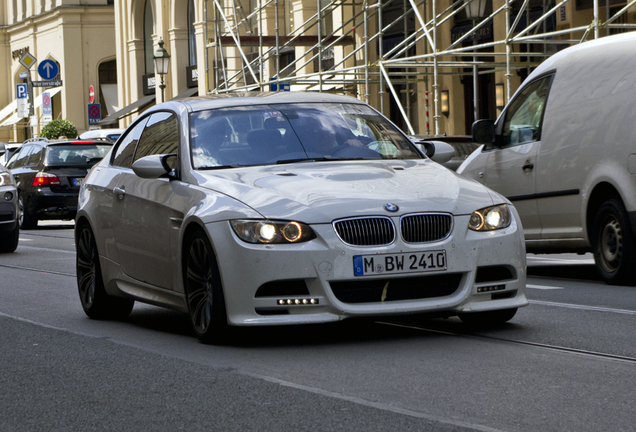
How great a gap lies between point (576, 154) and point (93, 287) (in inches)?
162

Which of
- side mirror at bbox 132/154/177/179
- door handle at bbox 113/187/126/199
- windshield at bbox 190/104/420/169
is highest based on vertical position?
windshield at bbox 190/104/420/169

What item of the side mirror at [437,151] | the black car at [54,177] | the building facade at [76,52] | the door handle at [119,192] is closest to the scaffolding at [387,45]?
the black car at [54,177]

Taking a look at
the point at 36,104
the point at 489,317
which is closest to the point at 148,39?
the point at 36,104

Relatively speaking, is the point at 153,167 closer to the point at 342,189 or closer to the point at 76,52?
the point at 342,189

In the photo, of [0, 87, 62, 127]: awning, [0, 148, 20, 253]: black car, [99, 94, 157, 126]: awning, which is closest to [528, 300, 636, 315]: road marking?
[0, 148, 20, 253]: black car

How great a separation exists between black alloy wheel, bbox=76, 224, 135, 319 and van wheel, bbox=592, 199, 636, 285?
12.6 ft

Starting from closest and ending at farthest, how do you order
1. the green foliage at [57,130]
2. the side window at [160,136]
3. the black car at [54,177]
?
the side window at [160,136]
the black car at [54,177]
the green foliage at [57,130]

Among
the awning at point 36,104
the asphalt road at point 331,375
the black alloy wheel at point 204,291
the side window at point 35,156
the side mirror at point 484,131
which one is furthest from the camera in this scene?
the awning at point 36,104

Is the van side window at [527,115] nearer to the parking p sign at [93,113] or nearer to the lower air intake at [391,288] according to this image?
the lower air intake at [391,288]

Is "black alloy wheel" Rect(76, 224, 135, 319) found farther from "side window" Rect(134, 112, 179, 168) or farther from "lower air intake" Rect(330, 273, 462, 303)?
"lower air intake" Rect(330, 273, 462, 303)

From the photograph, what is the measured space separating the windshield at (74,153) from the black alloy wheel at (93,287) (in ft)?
44.1

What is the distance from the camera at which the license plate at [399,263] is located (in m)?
6.32

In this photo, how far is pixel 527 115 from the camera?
10820mm

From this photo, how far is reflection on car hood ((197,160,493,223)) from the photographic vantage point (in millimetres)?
6391
